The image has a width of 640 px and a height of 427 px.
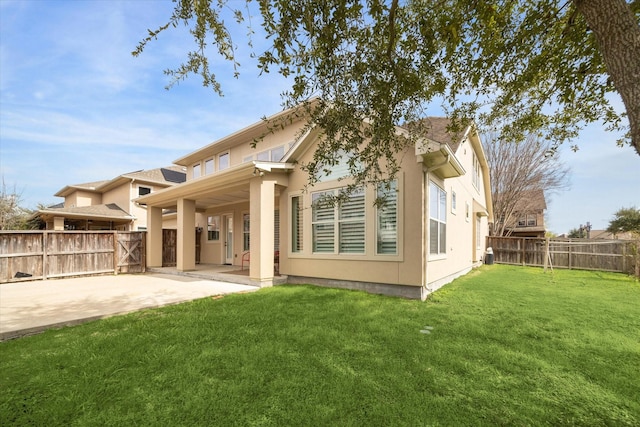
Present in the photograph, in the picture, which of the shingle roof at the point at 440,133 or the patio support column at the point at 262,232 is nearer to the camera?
the shingle roof at the point at 440,133

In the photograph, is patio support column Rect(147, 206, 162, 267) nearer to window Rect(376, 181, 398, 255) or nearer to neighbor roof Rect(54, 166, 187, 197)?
neighbor roof Rect(54, 166, 187, 197)

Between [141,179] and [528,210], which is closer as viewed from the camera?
[141,179]

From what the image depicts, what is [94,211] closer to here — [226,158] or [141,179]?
[141,179]

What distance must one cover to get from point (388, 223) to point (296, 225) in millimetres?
3055

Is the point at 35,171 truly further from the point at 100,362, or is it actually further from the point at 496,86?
the point at 496,86

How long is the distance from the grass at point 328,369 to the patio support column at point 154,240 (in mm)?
8041

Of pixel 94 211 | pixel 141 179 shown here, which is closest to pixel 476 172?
pixel 141 179

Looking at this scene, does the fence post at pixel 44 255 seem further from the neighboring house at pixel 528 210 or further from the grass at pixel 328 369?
the neighboring house at pixel 528 210

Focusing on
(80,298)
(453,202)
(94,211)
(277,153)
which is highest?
(277,153)

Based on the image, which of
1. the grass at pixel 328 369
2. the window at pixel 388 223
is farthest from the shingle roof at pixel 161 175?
the window at pixel 388 223

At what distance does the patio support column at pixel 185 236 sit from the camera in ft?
36.3

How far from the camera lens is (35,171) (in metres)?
24.2

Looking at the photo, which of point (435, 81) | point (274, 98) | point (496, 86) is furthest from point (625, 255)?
point (274, 98)

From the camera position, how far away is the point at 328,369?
3268mm
